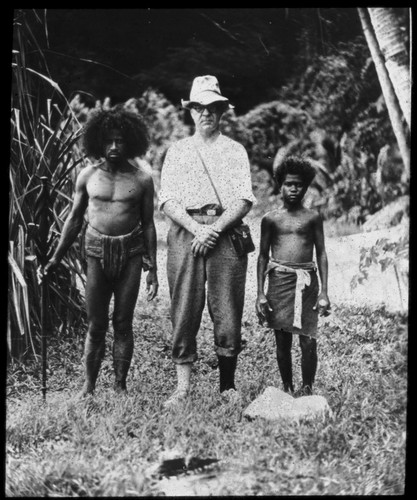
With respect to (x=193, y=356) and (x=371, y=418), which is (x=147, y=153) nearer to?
(x=193, y=356)

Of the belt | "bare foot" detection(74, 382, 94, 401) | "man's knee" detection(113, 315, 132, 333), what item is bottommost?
"bare foot" detection(74, 382, 94, 401)

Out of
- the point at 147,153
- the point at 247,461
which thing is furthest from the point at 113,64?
the point at 247,461

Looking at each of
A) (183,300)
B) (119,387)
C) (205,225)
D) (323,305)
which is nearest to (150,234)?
(205,225)

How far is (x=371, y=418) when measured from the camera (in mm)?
5543

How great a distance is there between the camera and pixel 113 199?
5605 mm

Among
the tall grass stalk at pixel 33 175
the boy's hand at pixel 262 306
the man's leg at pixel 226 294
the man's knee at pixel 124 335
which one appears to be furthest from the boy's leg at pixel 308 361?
the tall grass stalk at pixel 33 175

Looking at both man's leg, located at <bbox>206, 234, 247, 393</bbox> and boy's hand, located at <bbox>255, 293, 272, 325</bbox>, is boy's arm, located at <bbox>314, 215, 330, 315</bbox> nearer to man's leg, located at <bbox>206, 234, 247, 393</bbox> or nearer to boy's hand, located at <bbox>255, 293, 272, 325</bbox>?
boy's hand, located at <bbox>255, 293, 272, 325</bbox>

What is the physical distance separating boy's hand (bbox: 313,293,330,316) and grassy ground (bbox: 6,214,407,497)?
17 centimetres

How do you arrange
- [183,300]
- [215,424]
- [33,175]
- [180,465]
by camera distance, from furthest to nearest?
1. [33,175]
2. [183,300]
3. [215,424]
4. [180,465]

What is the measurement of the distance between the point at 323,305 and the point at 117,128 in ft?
6.00

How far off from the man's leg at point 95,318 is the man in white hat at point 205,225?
1.50 feet

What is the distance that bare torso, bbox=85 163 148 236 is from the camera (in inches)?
221

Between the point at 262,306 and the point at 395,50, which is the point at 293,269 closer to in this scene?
the point at 262,306

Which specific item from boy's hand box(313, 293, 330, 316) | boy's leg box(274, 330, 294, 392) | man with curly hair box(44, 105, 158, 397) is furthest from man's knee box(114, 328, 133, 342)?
boy's hand box(313, 293, 330, 316)
